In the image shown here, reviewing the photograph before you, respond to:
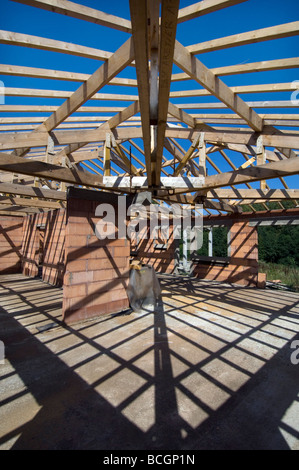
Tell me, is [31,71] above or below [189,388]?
above

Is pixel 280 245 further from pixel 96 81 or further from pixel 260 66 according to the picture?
pixel 96 81

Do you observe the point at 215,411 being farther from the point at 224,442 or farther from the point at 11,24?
the point at 11,24

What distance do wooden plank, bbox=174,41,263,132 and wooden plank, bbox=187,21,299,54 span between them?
119 millimetres

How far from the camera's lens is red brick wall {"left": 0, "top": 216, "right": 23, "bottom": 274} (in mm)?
10300

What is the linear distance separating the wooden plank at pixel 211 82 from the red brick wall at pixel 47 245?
6250 mm

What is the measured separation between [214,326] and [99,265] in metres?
2.57

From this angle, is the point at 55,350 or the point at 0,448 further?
the point at 55,350

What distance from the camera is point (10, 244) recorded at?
10508 mm

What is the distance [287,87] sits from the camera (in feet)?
9.35

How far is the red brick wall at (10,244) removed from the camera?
10.3m

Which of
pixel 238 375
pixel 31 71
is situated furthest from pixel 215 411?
pixel 31 71

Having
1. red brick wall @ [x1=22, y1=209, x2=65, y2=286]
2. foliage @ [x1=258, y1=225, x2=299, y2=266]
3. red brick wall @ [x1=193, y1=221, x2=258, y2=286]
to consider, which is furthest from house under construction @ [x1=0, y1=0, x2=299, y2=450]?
foliage @ [x1=258, y1=225, x2=299, y2=266]

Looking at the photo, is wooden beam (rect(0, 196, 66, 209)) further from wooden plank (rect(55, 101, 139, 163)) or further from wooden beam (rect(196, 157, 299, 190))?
wooden beam (rect(196, 157, 299, 190))

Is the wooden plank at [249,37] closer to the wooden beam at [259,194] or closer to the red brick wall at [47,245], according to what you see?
the wooden beam at [259,194]
